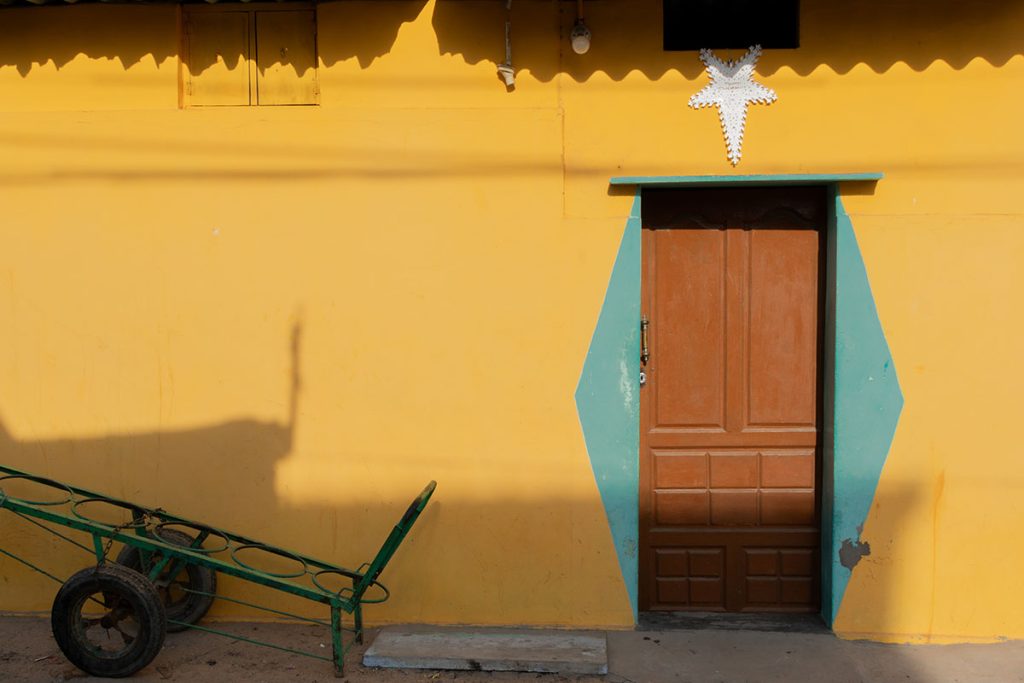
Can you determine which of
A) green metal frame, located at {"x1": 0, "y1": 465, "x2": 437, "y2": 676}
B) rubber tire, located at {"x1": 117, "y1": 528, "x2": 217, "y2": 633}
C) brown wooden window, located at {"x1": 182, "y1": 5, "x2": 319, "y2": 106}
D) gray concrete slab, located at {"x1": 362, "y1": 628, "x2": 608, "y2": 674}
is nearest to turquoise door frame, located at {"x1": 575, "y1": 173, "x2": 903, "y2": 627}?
gray concrete slab, located at {"x1": 362, "y1": 628, "x2": 608, "y2": 674}

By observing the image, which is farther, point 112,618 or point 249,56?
point 249,56

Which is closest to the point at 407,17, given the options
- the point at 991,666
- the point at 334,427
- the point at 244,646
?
the point at 334,427

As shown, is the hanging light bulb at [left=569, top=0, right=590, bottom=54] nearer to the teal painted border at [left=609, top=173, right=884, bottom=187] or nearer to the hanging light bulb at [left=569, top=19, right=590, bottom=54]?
the hanging light bulb at [left=569, top=19, right=590, bottom=54]

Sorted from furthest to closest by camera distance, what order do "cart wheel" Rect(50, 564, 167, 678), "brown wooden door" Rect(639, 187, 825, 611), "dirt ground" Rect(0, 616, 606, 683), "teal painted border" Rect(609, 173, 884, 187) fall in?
"brown wooden door" Rect(639, 187, 825, 611) → "teal painted border" Rect(609, 173, 884, 187) → "dirt ground" Rect(0, 616, 606, 683) → "cart wheel" Rect(50, 564, 167, 678)

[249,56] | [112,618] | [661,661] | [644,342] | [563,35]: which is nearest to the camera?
[112,618]

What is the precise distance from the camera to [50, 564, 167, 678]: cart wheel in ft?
14.0

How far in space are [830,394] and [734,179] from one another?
4.12 feet

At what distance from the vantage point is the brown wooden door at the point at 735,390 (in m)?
5.05

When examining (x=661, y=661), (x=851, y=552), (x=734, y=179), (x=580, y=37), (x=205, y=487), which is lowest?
(x=661, y=661)

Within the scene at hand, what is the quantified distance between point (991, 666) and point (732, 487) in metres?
1.50

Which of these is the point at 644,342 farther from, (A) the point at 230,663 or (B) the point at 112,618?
(B) the point at 112,618

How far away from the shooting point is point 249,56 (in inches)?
203

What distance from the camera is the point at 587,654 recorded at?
15.1 feet

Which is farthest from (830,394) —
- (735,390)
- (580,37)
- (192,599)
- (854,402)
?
(192,599)
